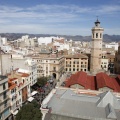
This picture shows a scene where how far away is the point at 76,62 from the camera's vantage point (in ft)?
305

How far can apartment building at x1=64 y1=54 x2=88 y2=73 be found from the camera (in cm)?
9231

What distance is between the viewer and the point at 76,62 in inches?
3659

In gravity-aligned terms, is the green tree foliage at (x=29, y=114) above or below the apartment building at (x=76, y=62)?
below

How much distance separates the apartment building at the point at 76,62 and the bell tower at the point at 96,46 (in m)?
8.20

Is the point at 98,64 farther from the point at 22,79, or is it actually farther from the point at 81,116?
the point at 81,116

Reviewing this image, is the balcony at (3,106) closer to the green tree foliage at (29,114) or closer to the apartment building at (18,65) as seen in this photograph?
the green tree foliage at (29,114)

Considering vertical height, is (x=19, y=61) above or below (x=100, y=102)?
above

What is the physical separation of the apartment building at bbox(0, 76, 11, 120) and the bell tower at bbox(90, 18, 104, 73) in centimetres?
4717

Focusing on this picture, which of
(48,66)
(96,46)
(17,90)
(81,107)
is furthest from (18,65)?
(96,46)

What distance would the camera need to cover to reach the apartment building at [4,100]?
3969 centimetres

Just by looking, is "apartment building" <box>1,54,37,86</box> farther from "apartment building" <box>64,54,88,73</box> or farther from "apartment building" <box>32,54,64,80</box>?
"apartment building" <box>64,54,88,73</box>

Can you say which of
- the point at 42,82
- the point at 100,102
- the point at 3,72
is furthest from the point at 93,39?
the point at 100,102

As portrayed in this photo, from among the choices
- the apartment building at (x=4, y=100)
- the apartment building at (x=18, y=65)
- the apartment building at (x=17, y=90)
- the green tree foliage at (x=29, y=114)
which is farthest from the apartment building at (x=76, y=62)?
the green tree foliage at (x=29, y=114)

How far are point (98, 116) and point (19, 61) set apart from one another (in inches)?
1393
